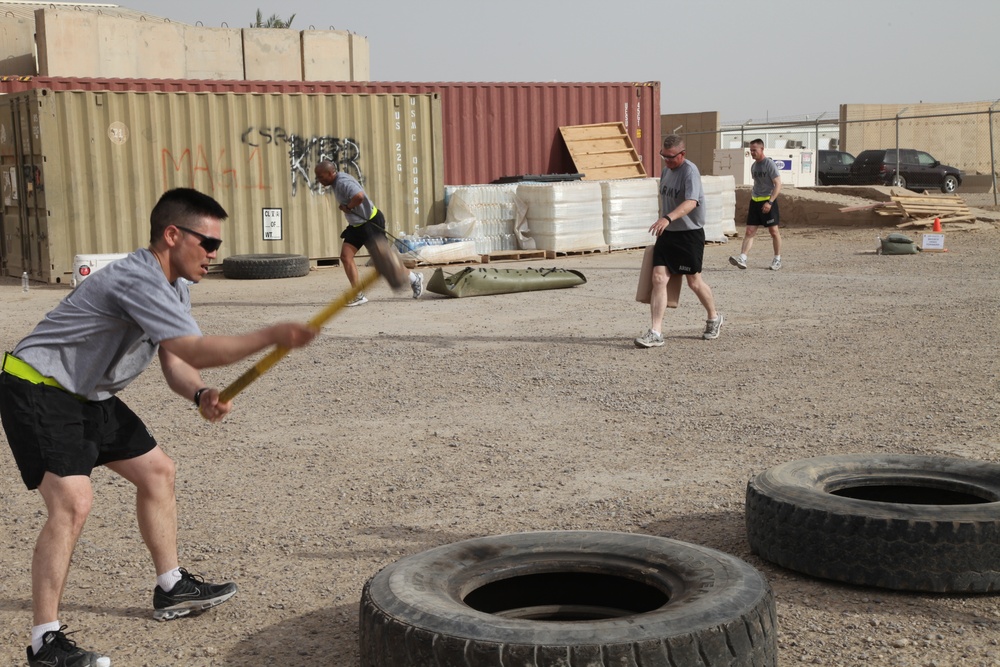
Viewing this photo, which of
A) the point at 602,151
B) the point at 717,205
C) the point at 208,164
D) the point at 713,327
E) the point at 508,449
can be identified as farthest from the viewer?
the point at 602,151

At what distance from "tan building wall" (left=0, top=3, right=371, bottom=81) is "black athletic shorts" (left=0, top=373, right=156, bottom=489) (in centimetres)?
2630

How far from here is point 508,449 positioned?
644 centimetres

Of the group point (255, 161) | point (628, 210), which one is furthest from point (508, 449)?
point (628, 210)

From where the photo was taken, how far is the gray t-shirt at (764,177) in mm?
15703

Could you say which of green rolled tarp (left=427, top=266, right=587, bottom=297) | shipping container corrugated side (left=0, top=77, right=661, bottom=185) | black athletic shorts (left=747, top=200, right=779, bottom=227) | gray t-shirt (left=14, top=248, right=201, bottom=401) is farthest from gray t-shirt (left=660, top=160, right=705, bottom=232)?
shipping container corrugated side (left=0, top=77, right=661, bottom=185)

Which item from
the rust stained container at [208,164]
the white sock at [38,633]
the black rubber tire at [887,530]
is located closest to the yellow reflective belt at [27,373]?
the white sock at [38,633]

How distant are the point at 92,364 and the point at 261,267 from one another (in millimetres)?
13505

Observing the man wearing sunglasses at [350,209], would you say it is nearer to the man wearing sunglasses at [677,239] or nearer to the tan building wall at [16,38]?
the man wearing sunglasses at [677,239]

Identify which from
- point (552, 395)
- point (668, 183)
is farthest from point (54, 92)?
point (552, 395)

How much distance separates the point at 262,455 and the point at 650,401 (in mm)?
2741

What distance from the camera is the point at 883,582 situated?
13.5 ft

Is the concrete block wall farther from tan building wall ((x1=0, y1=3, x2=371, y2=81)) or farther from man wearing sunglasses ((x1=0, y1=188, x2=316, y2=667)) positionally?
man wearing sunglasses ((x1=0, y1=188, x2=316, y2=667))

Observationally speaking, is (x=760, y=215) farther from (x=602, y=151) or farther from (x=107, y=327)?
(x=107, y=327)

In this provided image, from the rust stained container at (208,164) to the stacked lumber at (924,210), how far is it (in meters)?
10.4
